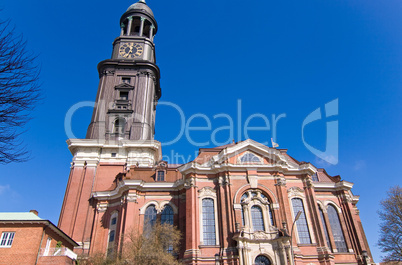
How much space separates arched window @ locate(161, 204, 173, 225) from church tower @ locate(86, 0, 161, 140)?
44.7ft

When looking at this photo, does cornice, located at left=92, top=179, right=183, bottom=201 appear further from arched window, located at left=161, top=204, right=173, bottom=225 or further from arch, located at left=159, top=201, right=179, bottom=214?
arched window, located at left=161, top=204, right=173, bottom=225

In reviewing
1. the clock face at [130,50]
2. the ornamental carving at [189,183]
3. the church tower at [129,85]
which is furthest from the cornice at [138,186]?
the clock face at [130,50]

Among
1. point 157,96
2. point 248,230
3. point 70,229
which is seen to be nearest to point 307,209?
point 248,230

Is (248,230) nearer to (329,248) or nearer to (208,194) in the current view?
(208,194)

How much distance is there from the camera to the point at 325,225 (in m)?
31.1

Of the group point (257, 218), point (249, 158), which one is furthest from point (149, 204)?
point (249, 158)

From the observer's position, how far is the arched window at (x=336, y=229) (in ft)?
99.2

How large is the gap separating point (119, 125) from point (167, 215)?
18625 millimetres

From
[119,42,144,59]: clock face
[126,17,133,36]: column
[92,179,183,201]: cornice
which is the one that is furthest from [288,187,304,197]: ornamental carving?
[126,17,133,36]: column

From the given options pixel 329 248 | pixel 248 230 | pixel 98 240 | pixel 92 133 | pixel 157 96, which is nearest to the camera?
pixel 248 230

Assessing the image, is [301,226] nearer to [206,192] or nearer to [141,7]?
[206,192]

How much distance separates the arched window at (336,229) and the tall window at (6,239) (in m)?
30.4

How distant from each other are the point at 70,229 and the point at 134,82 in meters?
24.4

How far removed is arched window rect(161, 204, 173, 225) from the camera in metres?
30.1
